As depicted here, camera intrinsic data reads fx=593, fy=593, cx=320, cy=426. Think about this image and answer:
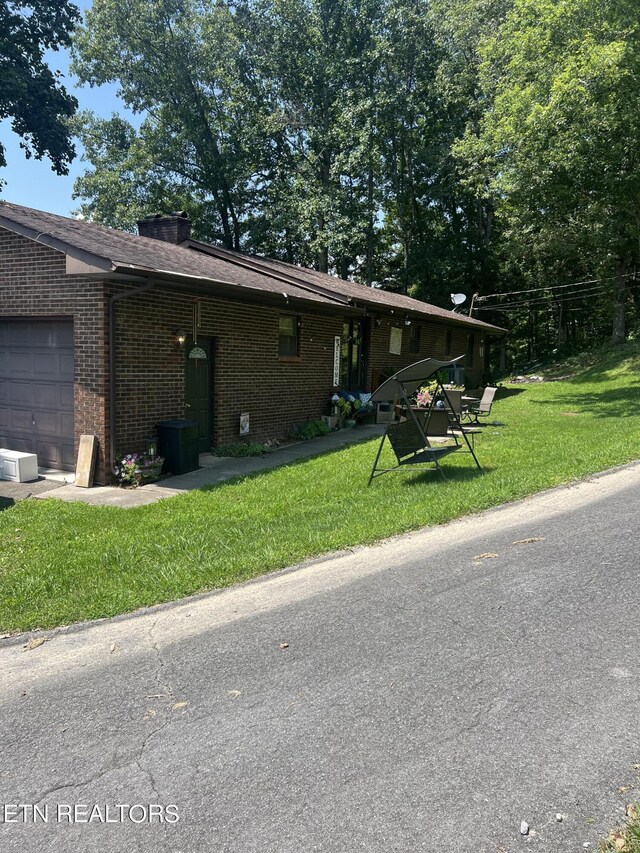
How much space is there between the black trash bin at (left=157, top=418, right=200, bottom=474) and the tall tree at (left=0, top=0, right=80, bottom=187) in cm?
1966

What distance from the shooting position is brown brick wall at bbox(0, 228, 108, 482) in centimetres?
873

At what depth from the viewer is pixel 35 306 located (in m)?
9.38

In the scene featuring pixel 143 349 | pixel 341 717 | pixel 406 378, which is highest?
pixel 143 349

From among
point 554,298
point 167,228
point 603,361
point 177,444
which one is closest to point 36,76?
point 167,228

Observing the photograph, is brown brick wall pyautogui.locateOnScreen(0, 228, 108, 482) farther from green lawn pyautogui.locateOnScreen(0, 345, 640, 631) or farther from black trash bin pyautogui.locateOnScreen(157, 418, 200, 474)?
green lawn pyautogui.locateOnScreen(0, 345, 640, 631)

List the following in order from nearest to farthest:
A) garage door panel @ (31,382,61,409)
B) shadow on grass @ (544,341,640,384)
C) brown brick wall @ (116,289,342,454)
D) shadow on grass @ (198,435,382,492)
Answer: shadow on grass @ (198,435,382,492), brown brick wall @ (116,289,342,454), garage door panel @ (31,382,61,409), shadow on grass @ (544,341,640,384)

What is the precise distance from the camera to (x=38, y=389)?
9.72m

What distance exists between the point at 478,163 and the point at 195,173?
613 inches

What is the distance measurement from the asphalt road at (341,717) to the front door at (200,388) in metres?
6.21

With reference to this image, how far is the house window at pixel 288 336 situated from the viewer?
513 inches

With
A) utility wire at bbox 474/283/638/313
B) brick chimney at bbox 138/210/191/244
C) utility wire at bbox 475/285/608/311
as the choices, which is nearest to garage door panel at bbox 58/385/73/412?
brick chimney at bbox 138/210/191/244

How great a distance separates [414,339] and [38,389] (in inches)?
524

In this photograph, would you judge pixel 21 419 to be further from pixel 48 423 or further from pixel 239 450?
pixel 239 450

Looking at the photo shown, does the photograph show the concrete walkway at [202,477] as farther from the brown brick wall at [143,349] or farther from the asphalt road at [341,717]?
the asphalt road at [341,717]
